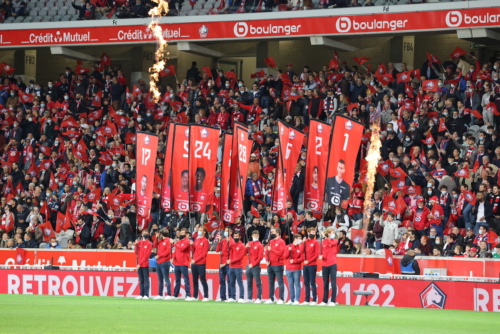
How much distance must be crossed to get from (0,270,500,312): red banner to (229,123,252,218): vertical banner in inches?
71.0

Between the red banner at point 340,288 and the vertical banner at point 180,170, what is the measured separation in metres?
1.88

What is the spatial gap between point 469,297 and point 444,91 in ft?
28.6

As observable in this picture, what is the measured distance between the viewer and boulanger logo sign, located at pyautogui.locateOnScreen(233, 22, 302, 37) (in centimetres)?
2914

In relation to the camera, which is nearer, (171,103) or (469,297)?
(469,297)

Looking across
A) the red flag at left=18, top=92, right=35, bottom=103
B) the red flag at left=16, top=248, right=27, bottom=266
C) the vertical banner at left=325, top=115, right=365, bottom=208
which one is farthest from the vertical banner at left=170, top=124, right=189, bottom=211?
the red flag at left=18, top=92, right=35, bottom=103

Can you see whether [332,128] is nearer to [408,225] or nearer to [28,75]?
[408,225]

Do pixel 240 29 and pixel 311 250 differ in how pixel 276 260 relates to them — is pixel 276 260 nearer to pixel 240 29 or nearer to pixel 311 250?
pixel 311 250

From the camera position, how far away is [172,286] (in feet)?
72.9

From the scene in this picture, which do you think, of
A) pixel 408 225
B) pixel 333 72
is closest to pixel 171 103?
pixel 333 72

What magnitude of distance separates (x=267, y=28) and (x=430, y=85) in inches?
245

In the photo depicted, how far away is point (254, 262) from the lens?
19500 millimetres

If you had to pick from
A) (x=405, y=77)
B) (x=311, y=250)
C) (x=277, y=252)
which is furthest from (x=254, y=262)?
(x=405, y=77)

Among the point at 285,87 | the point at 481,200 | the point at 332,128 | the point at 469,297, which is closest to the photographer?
the point at 469,297

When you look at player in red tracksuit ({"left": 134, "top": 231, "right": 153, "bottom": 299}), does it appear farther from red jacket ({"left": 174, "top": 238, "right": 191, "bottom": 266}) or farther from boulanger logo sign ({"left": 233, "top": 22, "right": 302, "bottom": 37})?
boulanger logo sign ({"left": 233, "top": 22, "right": 302, "bottom": 37})
